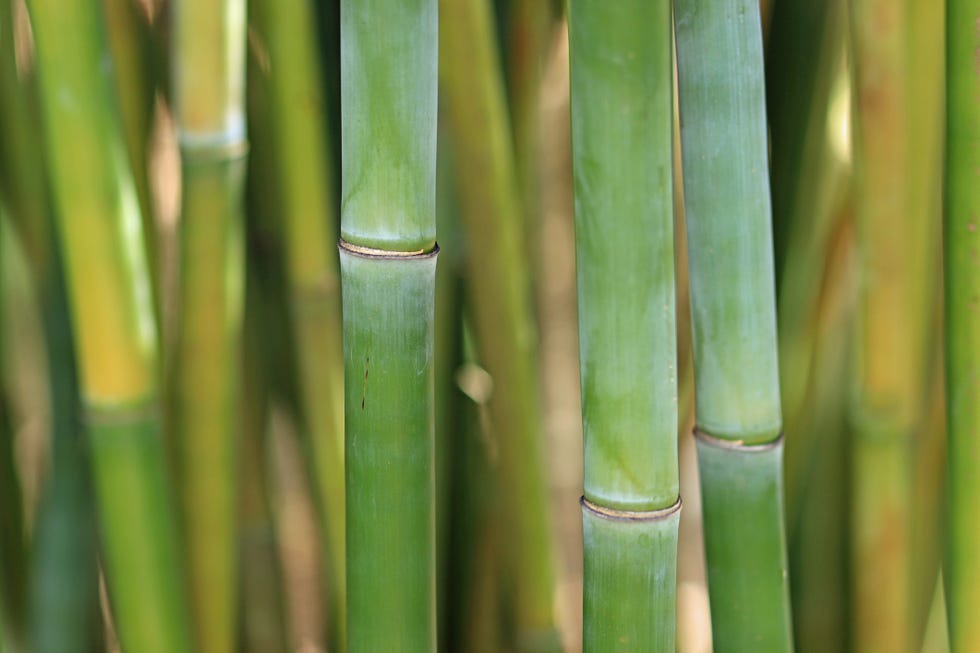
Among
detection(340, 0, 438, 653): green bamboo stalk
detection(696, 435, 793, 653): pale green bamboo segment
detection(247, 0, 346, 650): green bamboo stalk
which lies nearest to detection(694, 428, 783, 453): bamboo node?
detection(696, 435, 793, 653): pale green bamboo segment

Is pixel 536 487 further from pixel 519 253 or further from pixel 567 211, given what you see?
pixel 567 211

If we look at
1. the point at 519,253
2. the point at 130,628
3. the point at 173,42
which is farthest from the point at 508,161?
the point at 130,628

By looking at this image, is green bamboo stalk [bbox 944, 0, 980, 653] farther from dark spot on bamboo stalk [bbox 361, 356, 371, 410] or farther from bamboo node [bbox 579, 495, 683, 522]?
dark spot on bamboo stalk [bbox 361, 356, 371, 410]

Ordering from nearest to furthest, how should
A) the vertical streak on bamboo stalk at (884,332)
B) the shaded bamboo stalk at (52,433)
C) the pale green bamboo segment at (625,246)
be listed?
the pale green bamboo segment at (625,246)
the vertical streak on bamboo stalk at (884,332)
the shaded bamboo stalk at (52,433)

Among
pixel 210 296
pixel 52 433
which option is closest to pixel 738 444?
pixel 210 296

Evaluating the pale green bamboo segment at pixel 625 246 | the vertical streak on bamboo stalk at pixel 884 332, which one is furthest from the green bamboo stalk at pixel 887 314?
the pale green bamboo segment at pixel 625 246

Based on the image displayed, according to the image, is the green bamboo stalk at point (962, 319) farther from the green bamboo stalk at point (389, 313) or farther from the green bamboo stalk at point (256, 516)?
the green bamboo stalk at point (256, 516)

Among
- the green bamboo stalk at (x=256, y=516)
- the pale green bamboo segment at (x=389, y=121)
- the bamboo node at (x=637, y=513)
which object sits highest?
the pale green bamboo segment at (x=389, y=121)

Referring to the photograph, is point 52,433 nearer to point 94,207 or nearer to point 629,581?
point 94,207
